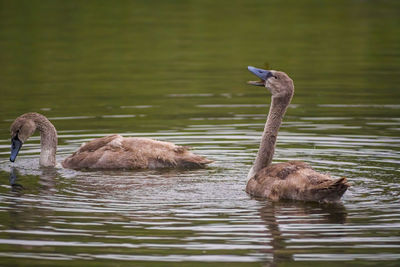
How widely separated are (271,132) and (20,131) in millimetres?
4379

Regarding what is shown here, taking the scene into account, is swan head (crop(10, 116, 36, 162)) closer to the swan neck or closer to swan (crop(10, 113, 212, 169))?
swan (crop(10, 113, 212, 169))

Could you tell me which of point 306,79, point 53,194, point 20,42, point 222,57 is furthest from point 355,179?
point 20,42

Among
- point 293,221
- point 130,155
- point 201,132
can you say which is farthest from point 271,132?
point 201,132

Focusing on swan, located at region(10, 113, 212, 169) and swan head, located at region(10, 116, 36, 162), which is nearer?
swan, located at region(10, 113, 212, 169)

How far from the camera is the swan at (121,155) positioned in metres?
14.6

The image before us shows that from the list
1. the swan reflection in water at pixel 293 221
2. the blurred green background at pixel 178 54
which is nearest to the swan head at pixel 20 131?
the blurred green background at pixel 178 54

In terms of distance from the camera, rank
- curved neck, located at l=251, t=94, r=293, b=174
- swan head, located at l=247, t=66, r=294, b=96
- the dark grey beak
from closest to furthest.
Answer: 1. swan head, located at l=247, t=66, r=294, b=96
2. curved neck, located at l=251, t=94, r=293, b=174
3. the dark grey beak

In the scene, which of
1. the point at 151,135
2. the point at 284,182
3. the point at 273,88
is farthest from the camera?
the point at 151,135

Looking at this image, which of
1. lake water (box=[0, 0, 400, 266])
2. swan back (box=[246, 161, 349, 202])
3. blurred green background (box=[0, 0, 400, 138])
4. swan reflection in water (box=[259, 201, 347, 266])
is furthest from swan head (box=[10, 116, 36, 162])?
swan reflection in water (box=[259, 201, 347, 266])

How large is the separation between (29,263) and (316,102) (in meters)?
11.1

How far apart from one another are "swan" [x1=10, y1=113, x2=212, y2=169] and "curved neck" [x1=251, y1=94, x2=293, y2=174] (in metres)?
1.71

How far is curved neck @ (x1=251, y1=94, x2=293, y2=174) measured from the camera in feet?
42.1

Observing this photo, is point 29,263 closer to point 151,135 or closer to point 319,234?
point 319,234

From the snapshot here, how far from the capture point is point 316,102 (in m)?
19.7
